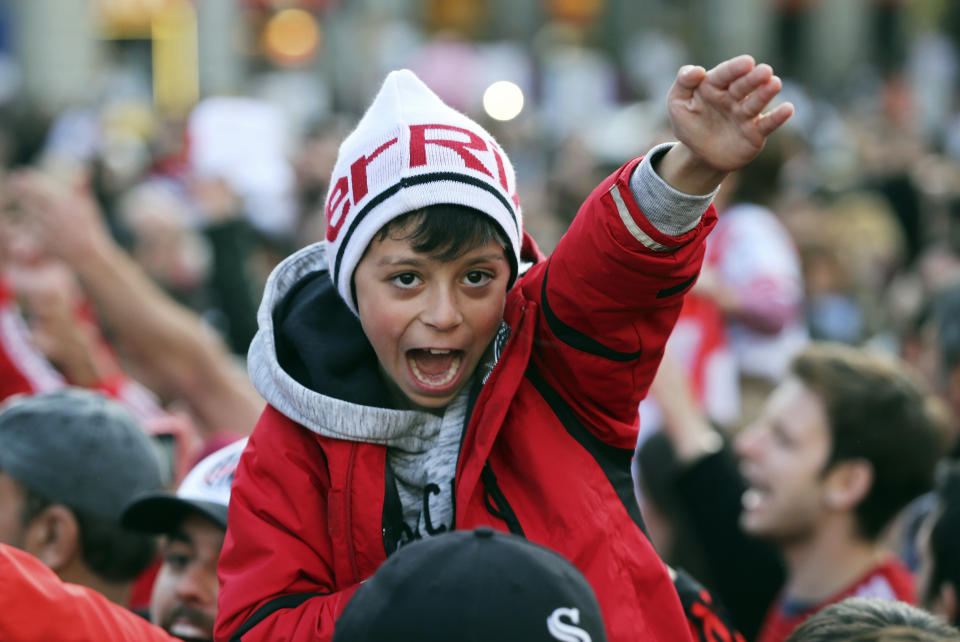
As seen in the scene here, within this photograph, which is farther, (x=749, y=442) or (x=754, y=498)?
(x=749, y=442)

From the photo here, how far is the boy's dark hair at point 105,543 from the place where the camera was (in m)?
3.04

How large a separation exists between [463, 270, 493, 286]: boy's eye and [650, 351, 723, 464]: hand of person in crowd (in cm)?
157

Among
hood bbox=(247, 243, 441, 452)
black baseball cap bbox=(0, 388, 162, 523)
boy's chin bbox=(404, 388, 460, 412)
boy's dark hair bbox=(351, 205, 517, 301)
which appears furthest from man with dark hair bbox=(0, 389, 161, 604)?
boy's dark hair bbox=(351, 205, 517, 301)

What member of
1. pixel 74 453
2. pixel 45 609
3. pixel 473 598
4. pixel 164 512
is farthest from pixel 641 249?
pixel 74 453

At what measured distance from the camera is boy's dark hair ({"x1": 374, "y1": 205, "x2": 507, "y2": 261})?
2342 mm

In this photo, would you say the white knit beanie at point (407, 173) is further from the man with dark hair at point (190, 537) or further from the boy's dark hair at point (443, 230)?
the man with dark hair at point (190, 537)

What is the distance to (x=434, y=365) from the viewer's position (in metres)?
2.41

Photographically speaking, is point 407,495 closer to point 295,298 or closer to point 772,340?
point 295,298

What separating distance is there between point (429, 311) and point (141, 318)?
2293 millimetres

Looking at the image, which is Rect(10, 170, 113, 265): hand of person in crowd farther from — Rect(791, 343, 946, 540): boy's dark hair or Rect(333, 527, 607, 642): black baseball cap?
Rect(333, 527, 607, 642): black baseball cap

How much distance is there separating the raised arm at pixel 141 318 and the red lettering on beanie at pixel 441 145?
218 centimetres

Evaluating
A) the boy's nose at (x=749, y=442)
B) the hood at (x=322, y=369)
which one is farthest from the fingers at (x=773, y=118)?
the boy's nose at (x=749, y=442)

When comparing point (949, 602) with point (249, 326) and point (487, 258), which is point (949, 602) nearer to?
point (487, 258)

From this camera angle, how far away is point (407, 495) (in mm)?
2369
